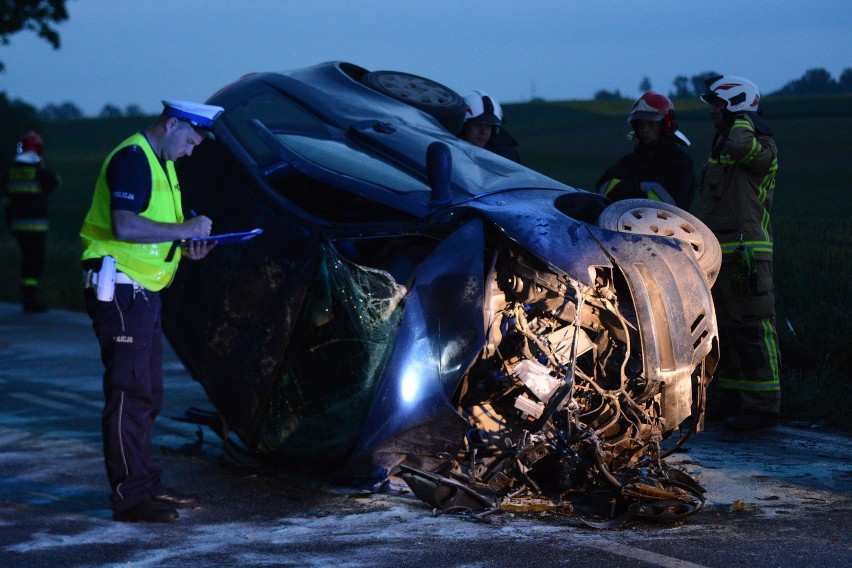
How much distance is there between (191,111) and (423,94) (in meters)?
1.88

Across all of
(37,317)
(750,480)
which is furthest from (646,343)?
(37,317)

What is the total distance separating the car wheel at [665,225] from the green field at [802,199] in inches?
76.5

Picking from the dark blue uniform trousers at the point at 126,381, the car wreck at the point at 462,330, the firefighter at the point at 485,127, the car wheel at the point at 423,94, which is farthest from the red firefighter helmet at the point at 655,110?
the dark blue uniform trousers at the point at 126,381

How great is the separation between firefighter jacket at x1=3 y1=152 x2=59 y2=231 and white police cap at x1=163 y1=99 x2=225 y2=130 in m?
8.81

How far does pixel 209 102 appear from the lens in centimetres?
661

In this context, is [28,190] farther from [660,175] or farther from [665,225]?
[665,225]

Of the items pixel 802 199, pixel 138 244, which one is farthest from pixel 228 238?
pixel 802 199

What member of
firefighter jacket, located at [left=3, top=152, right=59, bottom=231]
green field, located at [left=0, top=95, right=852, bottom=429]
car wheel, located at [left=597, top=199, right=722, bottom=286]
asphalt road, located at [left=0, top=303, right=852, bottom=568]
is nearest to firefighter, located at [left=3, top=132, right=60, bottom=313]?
firefighter jacket, located at [left=3, top=152, right=59, bottom=231]

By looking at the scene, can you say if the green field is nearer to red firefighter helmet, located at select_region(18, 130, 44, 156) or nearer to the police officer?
the police officer

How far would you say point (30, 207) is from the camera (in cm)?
1363

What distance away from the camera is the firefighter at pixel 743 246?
6.76 m

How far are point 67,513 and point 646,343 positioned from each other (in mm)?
2601

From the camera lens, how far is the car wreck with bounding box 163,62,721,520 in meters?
4.89

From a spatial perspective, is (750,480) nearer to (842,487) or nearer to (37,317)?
(842,487)
